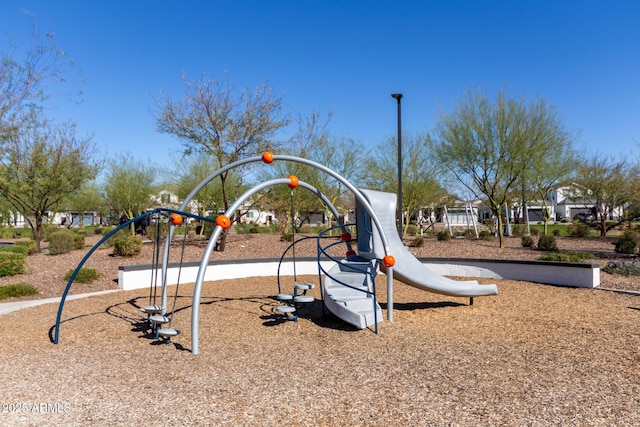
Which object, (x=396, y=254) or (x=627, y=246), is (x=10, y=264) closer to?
(x=396, y=254)

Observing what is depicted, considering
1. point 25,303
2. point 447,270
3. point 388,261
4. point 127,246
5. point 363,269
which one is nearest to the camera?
point 388,261

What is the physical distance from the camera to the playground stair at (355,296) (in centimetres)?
720

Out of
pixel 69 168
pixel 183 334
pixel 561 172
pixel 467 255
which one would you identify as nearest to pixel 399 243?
pixel 183 334

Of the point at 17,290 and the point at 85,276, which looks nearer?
the point at 17,290

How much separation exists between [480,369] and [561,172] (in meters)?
21.1

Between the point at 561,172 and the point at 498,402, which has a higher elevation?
the point at 561,172

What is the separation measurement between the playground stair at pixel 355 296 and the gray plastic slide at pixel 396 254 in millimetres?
299

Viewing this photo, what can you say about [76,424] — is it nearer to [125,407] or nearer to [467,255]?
[125,407]

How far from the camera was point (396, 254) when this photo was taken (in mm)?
8234

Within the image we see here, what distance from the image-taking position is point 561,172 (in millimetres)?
23156

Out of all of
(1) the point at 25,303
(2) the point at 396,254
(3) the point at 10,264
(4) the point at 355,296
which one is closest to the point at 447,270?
(2) the point at 396,254

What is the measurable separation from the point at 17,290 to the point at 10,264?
7.19ft

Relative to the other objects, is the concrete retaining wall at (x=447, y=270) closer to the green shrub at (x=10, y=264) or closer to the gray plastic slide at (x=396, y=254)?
the green shrub at (x=10, y=264)

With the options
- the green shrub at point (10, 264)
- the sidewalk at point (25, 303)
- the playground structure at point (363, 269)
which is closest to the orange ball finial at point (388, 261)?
the playground structure at point (363, 269)
